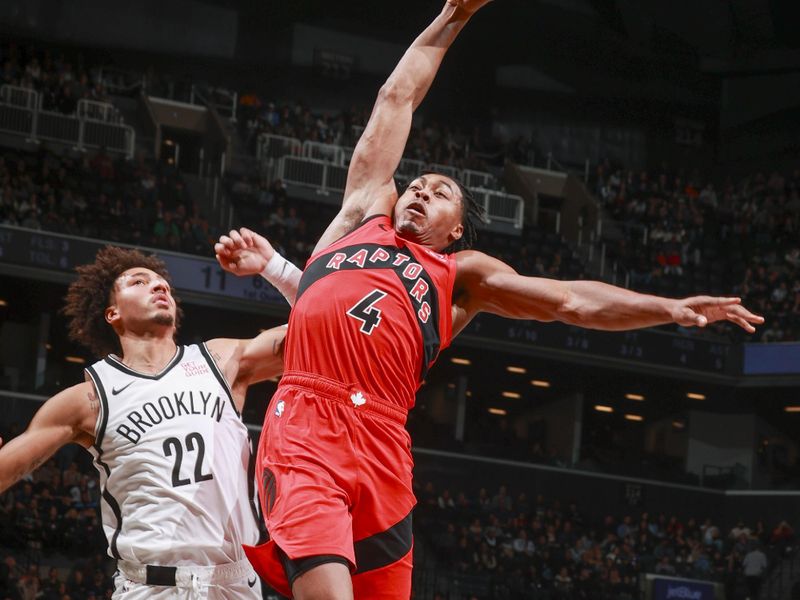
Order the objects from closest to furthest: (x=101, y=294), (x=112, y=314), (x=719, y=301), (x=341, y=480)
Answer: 1. (x=719, y=301)
2. (x=341, y=480)
3. (x=112, y=314)
4. (x=101, y=294)

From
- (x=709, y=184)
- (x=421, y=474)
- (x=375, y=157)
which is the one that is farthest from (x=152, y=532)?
(x=709, y=184)

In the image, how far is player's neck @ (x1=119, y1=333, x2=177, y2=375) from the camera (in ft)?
17.7

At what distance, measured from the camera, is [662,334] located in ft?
82.0

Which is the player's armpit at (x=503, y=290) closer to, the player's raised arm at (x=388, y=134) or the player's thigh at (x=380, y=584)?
the player's raised arm at (x=388, y=134)

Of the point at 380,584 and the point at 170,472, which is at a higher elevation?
the point at 170,472

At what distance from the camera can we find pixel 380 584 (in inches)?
175

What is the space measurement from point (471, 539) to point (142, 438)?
16.3 meters

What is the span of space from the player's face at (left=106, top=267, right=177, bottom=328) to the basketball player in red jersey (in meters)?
0.97

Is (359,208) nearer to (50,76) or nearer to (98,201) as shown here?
(98,201)

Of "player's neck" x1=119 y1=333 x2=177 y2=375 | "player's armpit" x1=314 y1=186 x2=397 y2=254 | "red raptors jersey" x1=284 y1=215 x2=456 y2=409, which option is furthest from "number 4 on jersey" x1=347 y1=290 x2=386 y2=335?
"player's neck" x1=119 y1=333 x2=177 y2=375

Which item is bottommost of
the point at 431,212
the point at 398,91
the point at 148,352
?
the point at 148,352

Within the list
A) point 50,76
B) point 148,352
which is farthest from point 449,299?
point 50,76

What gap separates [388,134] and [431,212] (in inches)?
19.0

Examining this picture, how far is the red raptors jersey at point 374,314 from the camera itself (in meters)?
4.55
